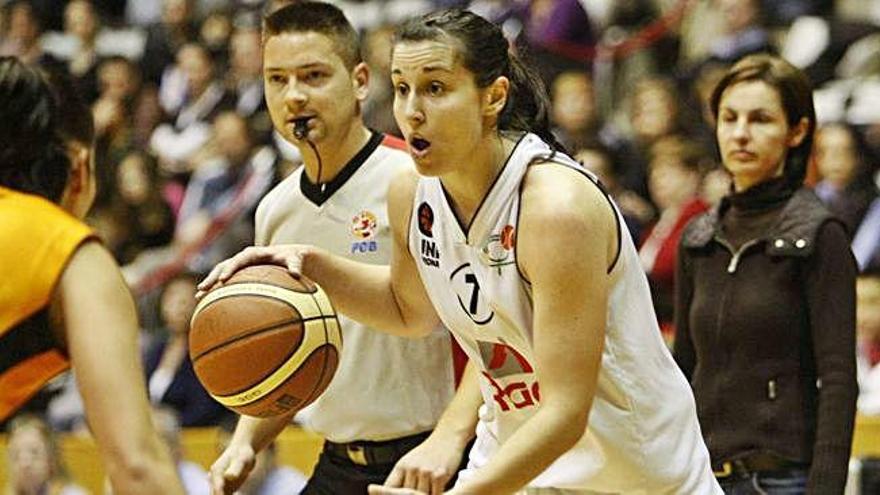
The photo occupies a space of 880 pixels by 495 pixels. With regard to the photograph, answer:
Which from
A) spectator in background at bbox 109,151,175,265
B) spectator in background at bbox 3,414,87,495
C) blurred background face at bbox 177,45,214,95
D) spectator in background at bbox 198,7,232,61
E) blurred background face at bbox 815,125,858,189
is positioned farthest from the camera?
spectator in background at bbox 198,7,232,61

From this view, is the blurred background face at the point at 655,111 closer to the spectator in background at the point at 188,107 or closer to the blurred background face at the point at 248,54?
the blurred background face at the point at 248,54

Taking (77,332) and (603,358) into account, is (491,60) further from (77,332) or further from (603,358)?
(77,332)

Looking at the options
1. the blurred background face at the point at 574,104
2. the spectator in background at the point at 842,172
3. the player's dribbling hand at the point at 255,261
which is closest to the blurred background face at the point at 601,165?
the blurred background face at the point at 574,104

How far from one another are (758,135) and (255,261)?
4.80 feet

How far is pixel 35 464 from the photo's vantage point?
27.1 feet

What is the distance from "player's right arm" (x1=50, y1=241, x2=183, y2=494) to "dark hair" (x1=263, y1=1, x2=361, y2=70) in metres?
1.86

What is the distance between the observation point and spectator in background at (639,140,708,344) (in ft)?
26.5

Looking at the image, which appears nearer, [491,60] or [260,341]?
[491,60]

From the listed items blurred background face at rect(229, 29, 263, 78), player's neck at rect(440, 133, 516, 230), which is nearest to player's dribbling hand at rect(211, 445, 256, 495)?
player's neck at rect(440, 133, 516, 230)

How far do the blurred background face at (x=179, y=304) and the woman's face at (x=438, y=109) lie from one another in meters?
5.81

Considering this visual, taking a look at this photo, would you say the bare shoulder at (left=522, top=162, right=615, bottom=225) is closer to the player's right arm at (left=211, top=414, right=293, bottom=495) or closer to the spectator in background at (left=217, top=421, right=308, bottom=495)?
the player's right arm at (left=211, top=414, right=293, bottom=495)

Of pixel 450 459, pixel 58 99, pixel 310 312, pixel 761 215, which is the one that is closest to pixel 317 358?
pixel 310 312

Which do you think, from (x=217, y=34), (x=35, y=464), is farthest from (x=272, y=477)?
(x=217, y=34)

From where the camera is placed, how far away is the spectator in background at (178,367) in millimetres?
8930
